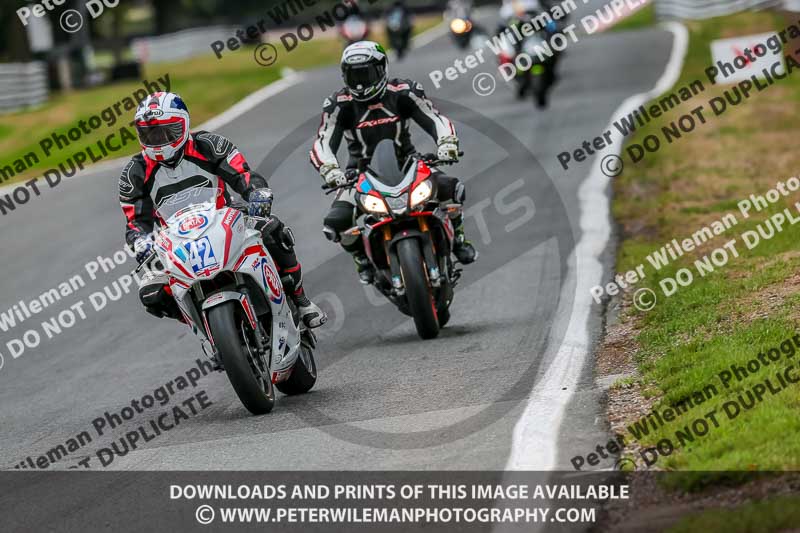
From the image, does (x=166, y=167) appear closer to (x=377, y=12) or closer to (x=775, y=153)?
(x=775, y=153)

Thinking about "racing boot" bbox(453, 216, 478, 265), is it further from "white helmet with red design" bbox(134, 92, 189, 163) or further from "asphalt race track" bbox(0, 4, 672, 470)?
"white helmet with red design" bbox(134, 92, 189, 163)

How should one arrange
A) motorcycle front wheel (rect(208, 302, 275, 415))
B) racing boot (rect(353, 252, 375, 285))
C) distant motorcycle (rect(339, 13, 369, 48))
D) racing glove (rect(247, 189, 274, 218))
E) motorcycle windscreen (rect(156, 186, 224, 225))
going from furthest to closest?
1. distant motorcycle (rect(339, 13, 369, 48))
2. racing boot (rect(353, 252, 375, 285))
3. motorcycle windscreen (rect(156, 186, 224, 225))
4. racing glove (rect(247, 189, 274, 218))
5. motorcycle front wheel (rect(208, 302, 275, 415))

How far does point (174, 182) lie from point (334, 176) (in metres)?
1.73

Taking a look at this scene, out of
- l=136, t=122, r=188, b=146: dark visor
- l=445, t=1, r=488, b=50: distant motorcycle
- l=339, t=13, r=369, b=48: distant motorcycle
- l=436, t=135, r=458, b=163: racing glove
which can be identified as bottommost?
l=436, t=135, r=458, b=163: racing glove

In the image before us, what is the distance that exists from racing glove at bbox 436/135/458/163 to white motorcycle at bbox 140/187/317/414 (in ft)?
7.29

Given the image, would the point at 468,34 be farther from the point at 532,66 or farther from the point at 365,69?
the point at 365,69

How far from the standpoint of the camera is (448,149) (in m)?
9.57

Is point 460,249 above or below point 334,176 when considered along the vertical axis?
below

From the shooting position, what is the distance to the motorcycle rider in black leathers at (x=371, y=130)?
31.5ft

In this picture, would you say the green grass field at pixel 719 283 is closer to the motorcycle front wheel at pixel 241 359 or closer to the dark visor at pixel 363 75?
the motorcycle front wheel at pixel 241 359

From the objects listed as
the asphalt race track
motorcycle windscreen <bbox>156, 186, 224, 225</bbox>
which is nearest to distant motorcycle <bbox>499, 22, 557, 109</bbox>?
the asphalt race track

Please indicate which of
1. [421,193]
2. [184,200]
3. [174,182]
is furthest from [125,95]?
[184,200]

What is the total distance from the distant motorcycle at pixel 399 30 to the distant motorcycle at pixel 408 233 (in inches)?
1034

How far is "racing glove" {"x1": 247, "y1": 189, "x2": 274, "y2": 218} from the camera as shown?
7.68 m
